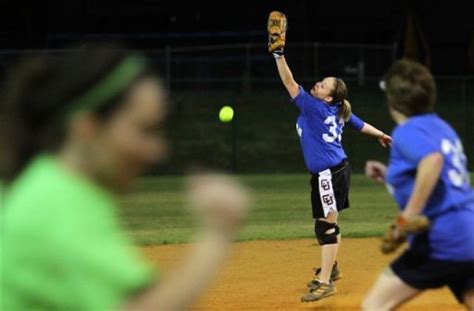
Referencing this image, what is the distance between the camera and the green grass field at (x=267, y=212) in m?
13.6

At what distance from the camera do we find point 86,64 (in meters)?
2.42

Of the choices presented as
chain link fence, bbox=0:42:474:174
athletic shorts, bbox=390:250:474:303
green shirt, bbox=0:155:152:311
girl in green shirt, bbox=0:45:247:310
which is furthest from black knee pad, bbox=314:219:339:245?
chain link fence, bbox=0:42:474:174

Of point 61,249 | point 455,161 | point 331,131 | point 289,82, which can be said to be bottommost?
point 331,131

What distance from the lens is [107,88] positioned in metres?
2.39

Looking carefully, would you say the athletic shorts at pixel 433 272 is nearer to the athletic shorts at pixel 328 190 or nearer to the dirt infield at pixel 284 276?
the dirt infield at pixel 284 276

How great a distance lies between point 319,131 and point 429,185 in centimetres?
412

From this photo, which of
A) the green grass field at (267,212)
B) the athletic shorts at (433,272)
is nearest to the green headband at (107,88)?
the athletic shorts at (433,272)

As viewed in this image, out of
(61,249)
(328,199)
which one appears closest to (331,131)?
(328,199)

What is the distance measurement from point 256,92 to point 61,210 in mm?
24664

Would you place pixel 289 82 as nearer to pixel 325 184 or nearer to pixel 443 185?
pixel 325 184

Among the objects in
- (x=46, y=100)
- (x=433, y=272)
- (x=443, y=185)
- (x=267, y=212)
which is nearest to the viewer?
(x=46, y=100)

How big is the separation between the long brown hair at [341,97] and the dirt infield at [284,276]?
58.0 inches

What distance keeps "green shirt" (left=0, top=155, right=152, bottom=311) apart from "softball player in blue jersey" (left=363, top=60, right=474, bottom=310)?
3.01m

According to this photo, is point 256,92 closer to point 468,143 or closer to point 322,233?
point 468,143
